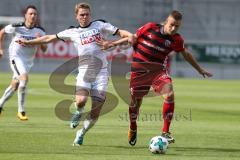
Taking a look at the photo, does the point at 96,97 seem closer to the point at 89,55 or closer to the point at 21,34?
the point at 89,55

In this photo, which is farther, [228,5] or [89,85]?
[228,5]

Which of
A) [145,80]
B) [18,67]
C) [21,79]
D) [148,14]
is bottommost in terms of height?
[148,14]

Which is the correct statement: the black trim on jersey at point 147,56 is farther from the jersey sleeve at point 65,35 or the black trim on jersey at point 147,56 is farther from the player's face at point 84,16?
the jersey sleeve at point 65,35

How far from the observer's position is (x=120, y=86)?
1727 centimetres

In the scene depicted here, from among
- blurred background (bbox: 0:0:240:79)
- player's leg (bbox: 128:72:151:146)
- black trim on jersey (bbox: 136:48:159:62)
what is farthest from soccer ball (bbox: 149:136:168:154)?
blurred background (bbox: 0:0:240:79)

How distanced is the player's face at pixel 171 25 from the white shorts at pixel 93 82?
4.55ft

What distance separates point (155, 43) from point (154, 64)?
40cm

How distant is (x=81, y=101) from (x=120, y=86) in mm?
5922

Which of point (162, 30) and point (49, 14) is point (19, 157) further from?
point (49, 14)

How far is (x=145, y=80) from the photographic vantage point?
460 inches

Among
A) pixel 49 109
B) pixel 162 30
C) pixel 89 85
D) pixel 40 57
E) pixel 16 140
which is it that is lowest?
pixel 40 57

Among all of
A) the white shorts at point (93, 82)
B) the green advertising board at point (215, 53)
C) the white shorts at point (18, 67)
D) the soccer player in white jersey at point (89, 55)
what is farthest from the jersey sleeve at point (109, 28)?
the green advertising board at point (215, 53)

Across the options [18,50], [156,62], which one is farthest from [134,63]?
[18,50]

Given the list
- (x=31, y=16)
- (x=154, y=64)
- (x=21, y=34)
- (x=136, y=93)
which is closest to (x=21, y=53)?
(x=21, y=34)
